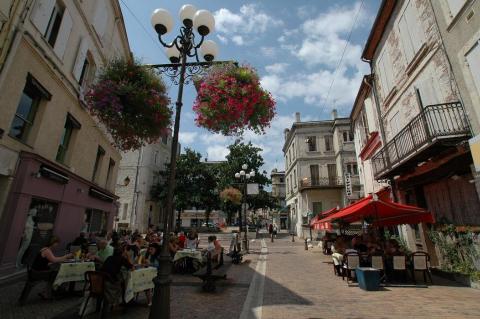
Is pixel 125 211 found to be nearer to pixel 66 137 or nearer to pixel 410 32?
pixel 66 137

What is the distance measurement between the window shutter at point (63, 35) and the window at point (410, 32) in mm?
13363

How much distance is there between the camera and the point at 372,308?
5875 millimetres

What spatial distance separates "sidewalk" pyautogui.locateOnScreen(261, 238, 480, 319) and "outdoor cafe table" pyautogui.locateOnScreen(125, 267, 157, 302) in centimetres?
269

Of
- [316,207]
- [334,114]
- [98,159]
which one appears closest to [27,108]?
[98,159]

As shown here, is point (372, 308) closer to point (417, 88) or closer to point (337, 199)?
point (417, 88)

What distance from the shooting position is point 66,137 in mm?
10891

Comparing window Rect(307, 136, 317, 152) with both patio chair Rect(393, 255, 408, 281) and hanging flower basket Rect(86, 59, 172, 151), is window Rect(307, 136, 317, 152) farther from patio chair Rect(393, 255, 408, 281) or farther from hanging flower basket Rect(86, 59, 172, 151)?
hanging flower basket Rect(86, 59, 172, 151)

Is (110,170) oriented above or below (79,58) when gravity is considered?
below

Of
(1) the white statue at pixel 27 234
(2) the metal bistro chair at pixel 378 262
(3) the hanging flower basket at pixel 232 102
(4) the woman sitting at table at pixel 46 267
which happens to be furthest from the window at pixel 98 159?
(2) the metal bistro chair at pixel 378 262

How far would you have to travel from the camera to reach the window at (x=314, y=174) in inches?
1223

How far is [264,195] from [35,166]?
31.4 meters

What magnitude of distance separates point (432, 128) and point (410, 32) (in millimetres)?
4706

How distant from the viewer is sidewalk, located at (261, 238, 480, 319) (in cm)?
545

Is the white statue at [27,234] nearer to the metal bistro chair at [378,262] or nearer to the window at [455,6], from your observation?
the metal bistro chair at [378,262]
